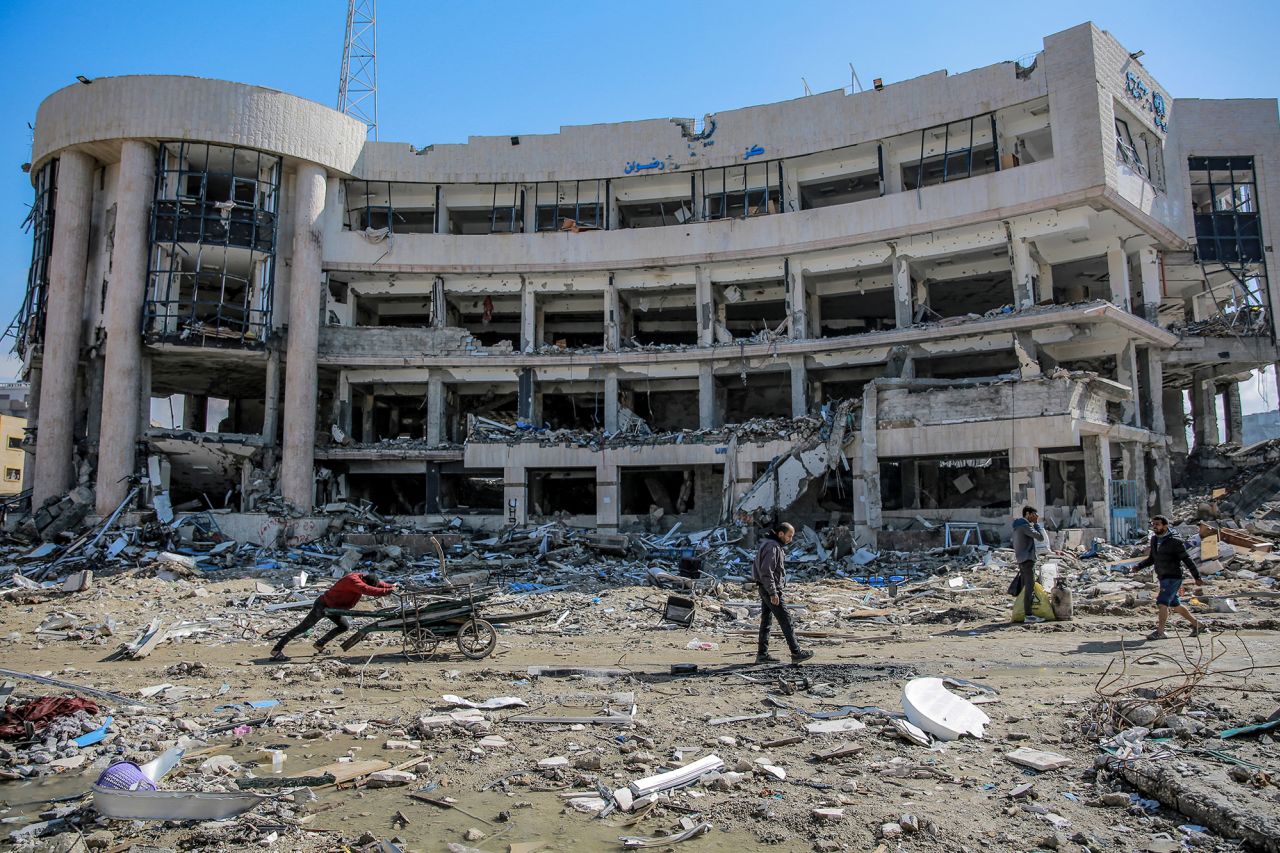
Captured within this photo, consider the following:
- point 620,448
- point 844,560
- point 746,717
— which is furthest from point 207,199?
point 746,717

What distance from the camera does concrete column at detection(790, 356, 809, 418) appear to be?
2838cm

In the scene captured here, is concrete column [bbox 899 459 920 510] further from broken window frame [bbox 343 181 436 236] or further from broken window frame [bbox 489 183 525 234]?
broken window frame [bbox 343 181 436 236]

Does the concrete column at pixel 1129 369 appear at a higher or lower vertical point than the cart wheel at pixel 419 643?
higher

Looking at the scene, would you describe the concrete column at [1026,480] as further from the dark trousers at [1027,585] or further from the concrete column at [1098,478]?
the dark trousers at [1027,585]

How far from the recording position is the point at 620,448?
26516 mm

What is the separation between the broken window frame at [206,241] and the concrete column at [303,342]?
2.78 ft

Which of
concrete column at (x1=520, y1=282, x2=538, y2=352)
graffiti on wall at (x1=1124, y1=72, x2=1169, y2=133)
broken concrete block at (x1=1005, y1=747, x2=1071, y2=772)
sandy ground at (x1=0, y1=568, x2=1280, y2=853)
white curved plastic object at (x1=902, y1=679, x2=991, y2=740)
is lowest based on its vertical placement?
sandy ground at (x1=0, y1=568, x2=1280, y2=853)

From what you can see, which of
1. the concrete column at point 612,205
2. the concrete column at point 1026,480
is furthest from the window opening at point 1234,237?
the concrete column at point 612,205

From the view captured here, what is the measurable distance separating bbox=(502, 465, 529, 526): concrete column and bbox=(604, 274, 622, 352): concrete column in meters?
6.27

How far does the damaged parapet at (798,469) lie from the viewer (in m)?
21.4

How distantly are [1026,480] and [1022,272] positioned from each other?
9.32m

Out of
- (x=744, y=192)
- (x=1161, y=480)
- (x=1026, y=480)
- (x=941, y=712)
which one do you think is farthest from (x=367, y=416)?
(x=941, y=712)

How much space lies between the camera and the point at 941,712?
6.02 m

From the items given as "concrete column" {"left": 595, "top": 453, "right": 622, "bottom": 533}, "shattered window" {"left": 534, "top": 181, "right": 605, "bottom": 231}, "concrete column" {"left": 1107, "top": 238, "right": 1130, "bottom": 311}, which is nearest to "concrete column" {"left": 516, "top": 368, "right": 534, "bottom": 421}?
"concrete column" {"left": 595, "top": 453, "right": 622, "bottom": 533}
